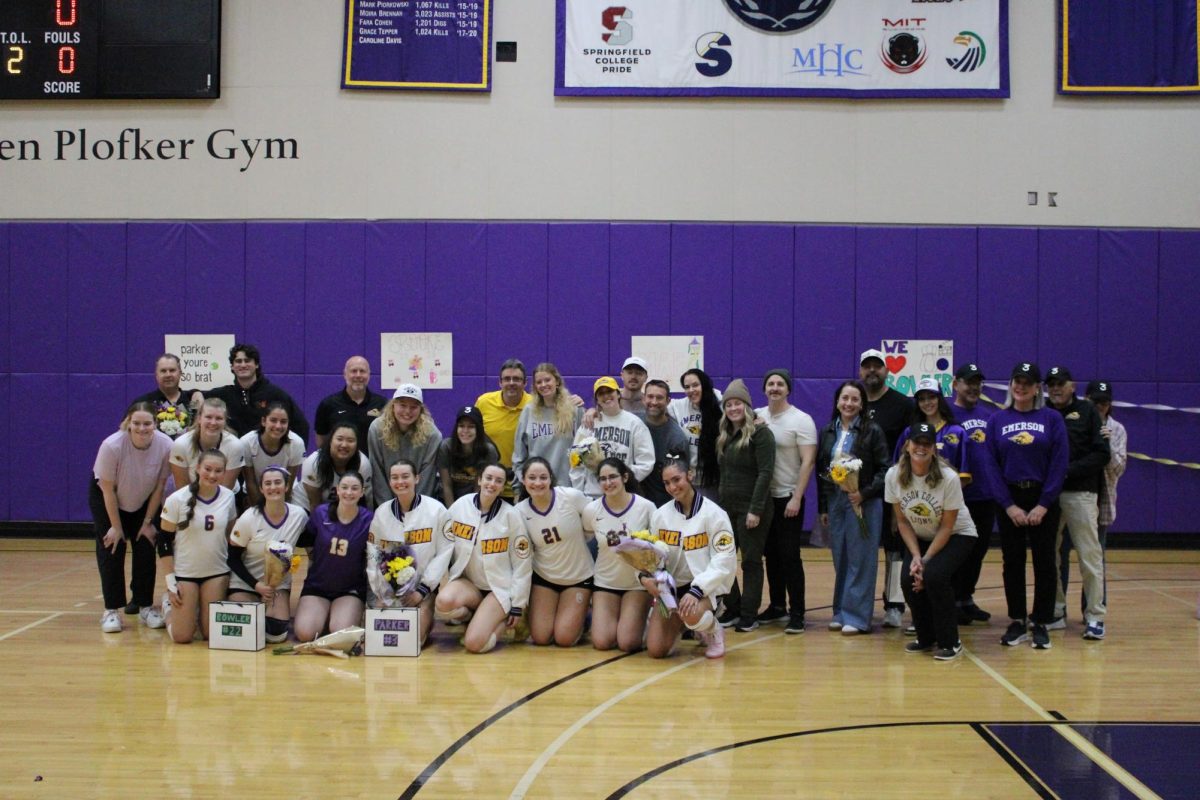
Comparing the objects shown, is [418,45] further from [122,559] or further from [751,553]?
[751,553]

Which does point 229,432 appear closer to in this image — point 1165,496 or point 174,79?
point 174,79

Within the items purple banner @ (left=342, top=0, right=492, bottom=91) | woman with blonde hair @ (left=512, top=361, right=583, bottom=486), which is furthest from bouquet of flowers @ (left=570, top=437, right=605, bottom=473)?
purple banner @ (left=342, top=0, right=492, bottom=91)

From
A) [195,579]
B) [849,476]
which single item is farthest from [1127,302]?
[195,579]

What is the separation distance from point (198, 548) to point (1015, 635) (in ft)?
18.1

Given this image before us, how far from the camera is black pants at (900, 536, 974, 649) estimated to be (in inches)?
264

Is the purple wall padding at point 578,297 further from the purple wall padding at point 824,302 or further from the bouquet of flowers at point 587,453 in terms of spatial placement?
the bouquet of flowers at point 587,453

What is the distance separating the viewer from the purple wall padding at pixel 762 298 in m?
11.4

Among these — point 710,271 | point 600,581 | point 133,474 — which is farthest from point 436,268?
point 600,581

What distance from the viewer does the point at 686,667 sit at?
6.49 metres

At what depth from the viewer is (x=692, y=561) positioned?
679 cm

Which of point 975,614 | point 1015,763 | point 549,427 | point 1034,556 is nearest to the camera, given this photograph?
point 1015,763

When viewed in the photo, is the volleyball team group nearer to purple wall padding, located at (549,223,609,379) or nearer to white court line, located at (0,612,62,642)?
white court line, located at (0,612,62,642)

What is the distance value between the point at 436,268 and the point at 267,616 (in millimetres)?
5219

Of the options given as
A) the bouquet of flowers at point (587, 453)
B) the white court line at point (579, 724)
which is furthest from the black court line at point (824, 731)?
the bouquet of flowers at point (587, 453)
